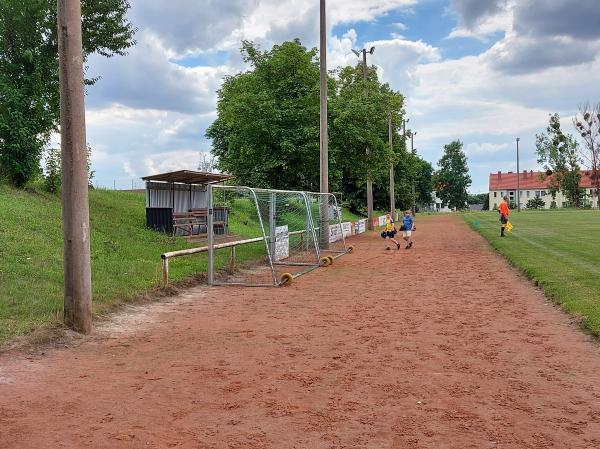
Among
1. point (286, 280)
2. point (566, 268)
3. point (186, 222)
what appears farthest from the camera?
point (186, 222)

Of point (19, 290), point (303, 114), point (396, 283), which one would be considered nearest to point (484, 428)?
point (19, 290)

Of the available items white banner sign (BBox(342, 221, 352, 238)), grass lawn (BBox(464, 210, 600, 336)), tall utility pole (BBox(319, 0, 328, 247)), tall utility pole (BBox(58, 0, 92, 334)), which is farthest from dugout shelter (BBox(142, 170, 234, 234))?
grass lawn (BBox(464, 210, 600, 336))

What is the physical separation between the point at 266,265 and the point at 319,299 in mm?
5822

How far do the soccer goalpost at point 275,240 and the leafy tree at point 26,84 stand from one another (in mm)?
5542

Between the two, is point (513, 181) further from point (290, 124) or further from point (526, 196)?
point (290, 124)

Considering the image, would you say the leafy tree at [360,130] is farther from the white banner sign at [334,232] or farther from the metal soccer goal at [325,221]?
the metal soccer goal at [325,221]

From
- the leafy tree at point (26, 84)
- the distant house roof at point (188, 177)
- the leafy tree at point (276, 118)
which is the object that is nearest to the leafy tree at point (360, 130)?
the leafy tree at point (276, 118)

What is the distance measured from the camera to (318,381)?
5.50 metres

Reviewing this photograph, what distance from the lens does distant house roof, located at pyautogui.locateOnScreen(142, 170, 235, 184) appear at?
18.1 metres

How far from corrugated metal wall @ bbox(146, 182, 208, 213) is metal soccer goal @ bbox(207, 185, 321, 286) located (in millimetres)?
1218

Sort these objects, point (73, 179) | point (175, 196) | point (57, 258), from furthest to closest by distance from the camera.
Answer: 1. point (175, 196)
2. point (57, 258)
3. point (73, 179)

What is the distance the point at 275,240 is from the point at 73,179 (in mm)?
8153

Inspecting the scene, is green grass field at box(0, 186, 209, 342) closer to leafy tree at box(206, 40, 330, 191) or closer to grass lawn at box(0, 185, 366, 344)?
grass lawn at box(0, 185, 366, 344)

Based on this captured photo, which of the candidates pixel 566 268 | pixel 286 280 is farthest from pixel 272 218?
pixel 566 268
